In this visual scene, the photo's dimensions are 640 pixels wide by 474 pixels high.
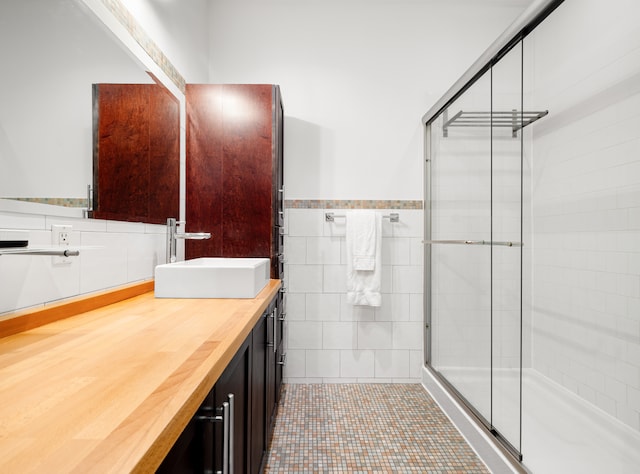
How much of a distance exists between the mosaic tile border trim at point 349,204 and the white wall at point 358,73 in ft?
0.13

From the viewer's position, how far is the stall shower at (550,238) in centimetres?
162

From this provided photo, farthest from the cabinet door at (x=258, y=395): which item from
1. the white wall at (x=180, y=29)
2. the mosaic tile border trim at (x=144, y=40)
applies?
the white wall at (x=180, y=29)

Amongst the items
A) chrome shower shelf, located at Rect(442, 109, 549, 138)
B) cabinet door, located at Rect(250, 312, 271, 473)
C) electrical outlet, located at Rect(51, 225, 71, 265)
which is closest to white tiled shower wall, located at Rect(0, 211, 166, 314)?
electrical outlet, located at Rect(51, 225, 71, 265)

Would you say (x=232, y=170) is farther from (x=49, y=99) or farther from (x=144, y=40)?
(x=49, y=99)

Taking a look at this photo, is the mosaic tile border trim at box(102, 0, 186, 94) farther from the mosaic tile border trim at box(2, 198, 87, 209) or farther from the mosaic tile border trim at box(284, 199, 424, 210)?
the mosaic tile border trim at box(284, 199, 424, 210)

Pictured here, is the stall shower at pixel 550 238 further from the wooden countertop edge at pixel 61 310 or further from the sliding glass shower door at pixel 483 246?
the wooden countertop edge at pixel 61 310

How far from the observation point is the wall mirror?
92 cm

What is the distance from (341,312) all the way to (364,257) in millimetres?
455

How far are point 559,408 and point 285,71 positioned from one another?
269cm

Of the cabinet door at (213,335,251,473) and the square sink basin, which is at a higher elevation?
the square sink basin

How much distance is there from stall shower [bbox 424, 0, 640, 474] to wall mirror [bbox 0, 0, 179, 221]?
63.3 inches

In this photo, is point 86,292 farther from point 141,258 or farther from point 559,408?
point 559,408

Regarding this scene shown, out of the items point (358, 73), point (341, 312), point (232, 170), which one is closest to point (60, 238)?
point (232, 170)

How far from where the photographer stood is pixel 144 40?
1676mm
